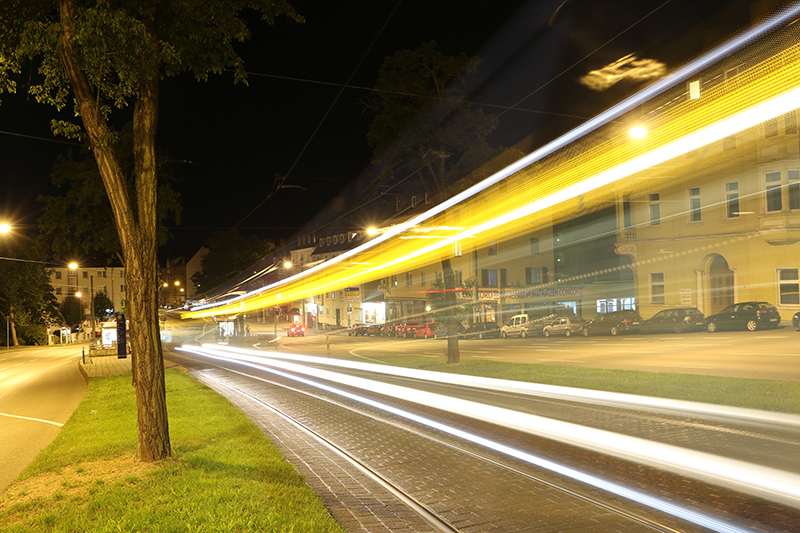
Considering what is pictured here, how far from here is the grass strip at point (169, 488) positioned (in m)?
5.26

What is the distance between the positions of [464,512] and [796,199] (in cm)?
3328

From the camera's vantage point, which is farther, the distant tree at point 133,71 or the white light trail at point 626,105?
the white light trail at point 626,105

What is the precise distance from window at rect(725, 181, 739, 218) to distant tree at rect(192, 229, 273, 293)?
59.5m

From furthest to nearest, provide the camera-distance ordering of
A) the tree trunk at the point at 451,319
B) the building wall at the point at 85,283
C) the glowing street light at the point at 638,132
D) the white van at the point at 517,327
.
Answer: the building wall at the point at 85,283, the white van at the point at 517,327, the tree trunk at the point at 451,319, the glowing street light at the point at 638,132

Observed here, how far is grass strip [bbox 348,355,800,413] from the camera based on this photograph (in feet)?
33.8

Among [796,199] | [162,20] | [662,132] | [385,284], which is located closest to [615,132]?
[662,132]

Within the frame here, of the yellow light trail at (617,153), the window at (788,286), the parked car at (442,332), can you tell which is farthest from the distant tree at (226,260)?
the window at (788,286)

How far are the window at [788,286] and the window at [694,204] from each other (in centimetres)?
637

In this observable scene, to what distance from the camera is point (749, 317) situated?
96.0 ft

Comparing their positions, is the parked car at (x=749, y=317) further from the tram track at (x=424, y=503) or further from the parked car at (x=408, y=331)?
the tram track at (x=424, y=503)

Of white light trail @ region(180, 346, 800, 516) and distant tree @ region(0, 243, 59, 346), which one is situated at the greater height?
distant tree @ region(0, 243, 59, 346)

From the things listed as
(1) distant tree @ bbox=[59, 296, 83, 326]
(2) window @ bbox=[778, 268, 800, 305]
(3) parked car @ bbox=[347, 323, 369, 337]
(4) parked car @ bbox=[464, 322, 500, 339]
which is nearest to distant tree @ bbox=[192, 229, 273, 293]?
(1) distant tree @ bbox=[59, 296, 83, 326]

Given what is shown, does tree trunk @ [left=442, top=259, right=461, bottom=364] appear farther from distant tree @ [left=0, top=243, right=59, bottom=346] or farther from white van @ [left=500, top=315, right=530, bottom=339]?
distant tree @ [left=0, top=243, right=59, bottom=346]

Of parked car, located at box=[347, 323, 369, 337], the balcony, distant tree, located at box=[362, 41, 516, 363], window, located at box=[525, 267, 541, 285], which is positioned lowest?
parked car, located at box=[347, 323, 369, 337]
